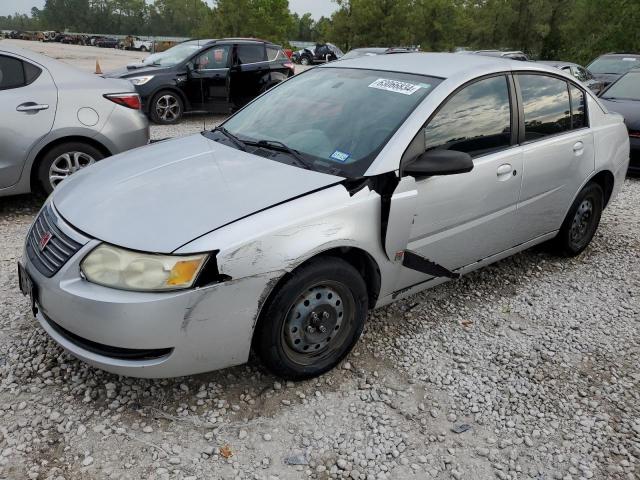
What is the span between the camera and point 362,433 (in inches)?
97.7

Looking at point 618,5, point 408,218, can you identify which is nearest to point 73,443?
point 408,218

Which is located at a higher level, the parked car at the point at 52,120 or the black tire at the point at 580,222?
the parked car at the point at 52,120

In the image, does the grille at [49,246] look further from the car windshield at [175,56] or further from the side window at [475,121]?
the car windshield at [175,56]

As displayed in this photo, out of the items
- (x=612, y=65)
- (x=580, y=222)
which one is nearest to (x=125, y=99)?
(x=580, y=222)

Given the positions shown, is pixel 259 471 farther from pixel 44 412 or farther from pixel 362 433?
pixel 44 412

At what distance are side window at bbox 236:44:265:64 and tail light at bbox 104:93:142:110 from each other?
218 inches

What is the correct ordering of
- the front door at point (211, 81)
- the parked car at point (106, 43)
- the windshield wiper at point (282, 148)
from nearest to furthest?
the windshield wiper at point (282, 148) < the front door at point (211, 81) < the parked car at point (106, 43)

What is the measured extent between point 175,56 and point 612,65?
11825mm

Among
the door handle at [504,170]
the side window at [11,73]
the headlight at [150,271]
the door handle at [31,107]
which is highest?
the side window at [11,73]

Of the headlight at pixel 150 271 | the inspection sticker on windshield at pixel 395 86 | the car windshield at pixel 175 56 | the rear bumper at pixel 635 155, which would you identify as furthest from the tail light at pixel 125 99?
the rear bumper at pixel 635 155

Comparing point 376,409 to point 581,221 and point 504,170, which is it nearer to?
point 504,170

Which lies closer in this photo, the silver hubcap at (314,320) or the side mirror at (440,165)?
the silver hubcap at (314,320)

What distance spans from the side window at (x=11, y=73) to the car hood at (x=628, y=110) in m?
6.62

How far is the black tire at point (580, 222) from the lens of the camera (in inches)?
Answer: 167
